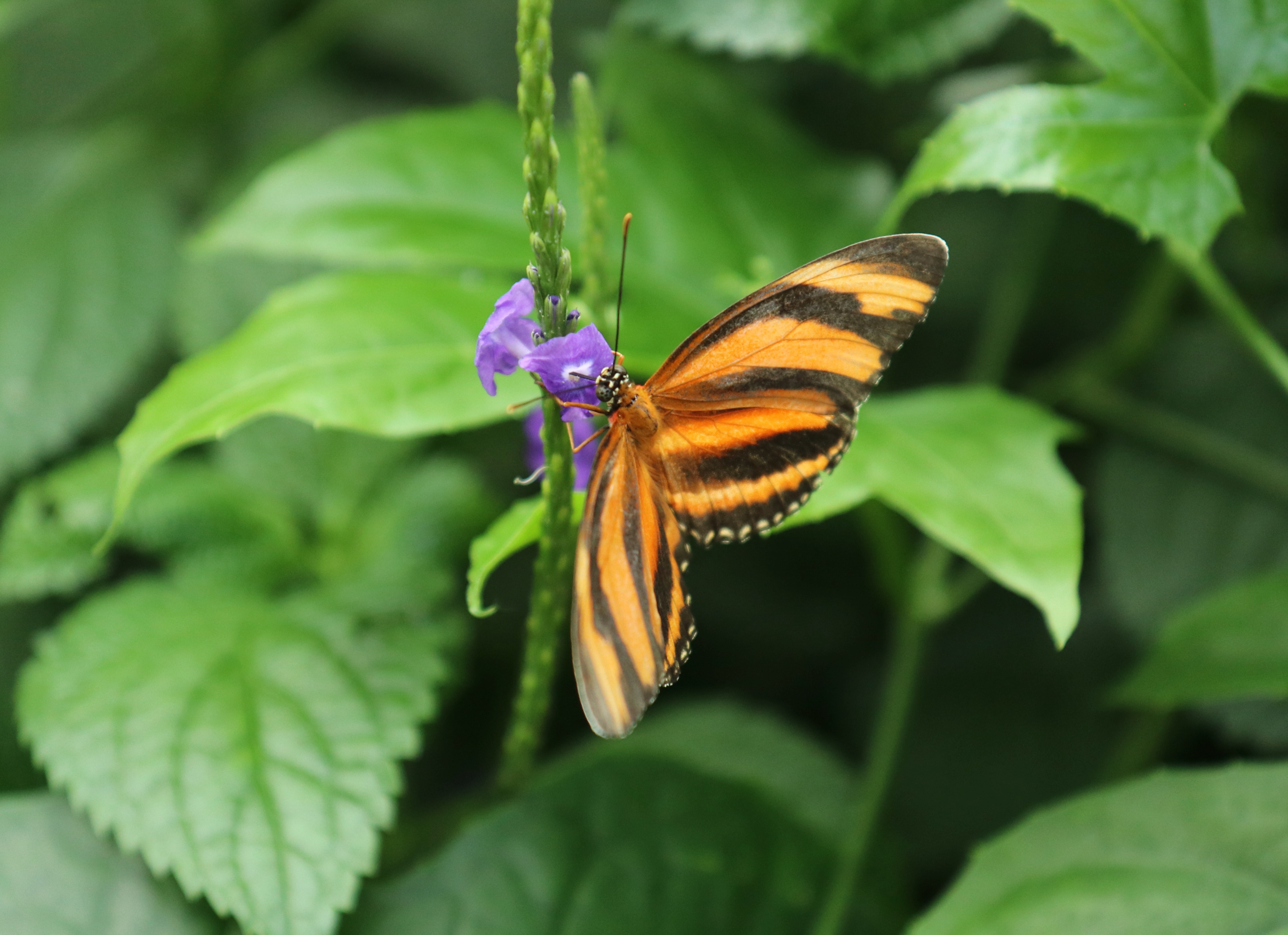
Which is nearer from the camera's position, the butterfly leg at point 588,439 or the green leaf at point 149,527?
the butterfly leg at point 588,439

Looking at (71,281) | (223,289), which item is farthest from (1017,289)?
(71,281)

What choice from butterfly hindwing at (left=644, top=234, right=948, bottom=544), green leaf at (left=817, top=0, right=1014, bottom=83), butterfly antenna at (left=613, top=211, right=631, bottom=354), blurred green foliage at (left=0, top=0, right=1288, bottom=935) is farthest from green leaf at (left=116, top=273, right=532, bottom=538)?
green leaf at (left=817, top=0, right=1014, bottom=83)

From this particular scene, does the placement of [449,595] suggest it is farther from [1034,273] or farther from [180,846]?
[1034,273]

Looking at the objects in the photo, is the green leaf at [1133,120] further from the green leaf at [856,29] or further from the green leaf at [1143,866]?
the green leaf at [1143,866]

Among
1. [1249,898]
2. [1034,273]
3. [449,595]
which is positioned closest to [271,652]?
[449,595]

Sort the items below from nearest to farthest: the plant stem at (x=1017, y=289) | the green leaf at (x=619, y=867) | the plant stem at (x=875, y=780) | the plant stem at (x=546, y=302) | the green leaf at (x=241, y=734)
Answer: the plant stem at (x=546, y=302)
the green leaf at (x=241, y=734)
the green leaf at (x=619, y=867)
the plant stem at (x=875, y=780)
the plant stem at (x=1017, y=289)

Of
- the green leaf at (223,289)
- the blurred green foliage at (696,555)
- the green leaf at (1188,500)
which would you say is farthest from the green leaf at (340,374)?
the green leaf at (1188,500)

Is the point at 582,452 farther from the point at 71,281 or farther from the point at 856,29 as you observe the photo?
the point at 71,281

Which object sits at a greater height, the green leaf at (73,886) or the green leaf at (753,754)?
the green leaf at (73,886)
